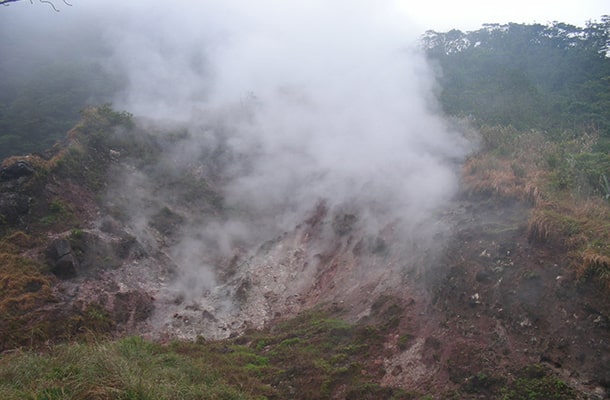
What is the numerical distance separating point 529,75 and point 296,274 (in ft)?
83.0

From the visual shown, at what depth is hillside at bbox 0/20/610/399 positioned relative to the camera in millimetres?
7367

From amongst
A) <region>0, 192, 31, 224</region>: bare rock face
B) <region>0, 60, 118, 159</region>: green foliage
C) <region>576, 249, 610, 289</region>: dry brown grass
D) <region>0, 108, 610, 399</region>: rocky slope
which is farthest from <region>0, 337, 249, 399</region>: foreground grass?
<region>0, 60, 118, 159</region>: green foliage

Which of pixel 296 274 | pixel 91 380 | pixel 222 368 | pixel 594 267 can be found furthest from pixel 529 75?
pixel 91 380

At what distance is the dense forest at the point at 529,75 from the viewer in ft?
76.1

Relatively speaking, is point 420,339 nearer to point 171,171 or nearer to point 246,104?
point 171,171

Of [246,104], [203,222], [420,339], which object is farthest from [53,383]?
[246,104]

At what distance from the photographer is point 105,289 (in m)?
13.2

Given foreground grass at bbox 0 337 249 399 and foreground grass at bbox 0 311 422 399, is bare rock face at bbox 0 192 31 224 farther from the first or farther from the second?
foreground grass at bbox 0 337 249 399

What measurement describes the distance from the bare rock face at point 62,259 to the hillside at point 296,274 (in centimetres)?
5

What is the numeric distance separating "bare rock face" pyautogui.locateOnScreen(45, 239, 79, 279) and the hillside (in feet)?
0.18

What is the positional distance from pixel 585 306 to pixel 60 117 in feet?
95.0

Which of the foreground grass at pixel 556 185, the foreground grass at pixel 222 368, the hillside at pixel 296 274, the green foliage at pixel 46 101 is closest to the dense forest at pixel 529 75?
the hillside at pixel 296 274

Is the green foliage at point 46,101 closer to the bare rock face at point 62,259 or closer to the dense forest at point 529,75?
→ the bare rock face at point 62,259

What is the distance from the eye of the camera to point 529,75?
30.1m
